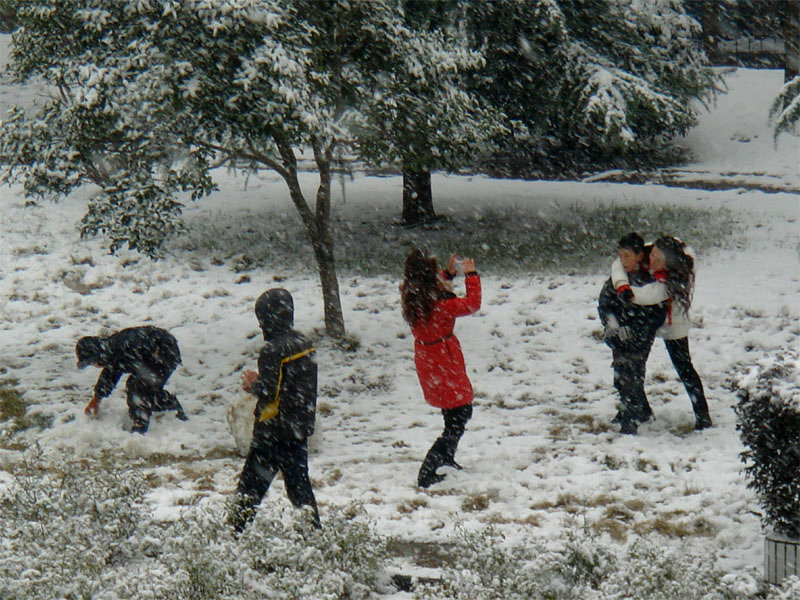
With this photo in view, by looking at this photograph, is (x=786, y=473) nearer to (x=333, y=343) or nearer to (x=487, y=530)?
(x=487, y=530)

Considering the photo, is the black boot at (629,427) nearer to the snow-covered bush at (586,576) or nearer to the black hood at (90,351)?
the snow-covered bush at (586,576)

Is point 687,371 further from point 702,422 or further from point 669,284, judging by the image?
point 669,284

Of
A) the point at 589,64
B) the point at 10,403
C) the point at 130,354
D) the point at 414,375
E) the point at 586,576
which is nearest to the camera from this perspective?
the point at 586,576

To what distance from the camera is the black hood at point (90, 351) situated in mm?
8719

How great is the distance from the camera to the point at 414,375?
34.8ft

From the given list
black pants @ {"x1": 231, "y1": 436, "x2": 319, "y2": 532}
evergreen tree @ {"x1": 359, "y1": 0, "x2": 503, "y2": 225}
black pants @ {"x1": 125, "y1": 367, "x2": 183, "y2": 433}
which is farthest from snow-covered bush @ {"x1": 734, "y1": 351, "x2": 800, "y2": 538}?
evergreen tree @ {"x1": 359, "y1": 0, "x2": 503, "y2": 225}

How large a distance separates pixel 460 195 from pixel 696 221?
4.66 metres

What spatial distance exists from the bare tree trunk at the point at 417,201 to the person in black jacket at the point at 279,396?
10480mm

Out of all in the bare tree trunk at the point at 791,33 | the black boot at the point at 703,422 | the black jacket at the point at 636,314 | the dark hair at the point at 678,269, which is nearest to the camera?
the dark hair at the point at 678,269

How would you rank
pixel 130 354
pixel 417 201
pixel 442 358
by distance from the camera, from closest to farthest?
pixel 442 358
pixel 130 354
pixel 417 201

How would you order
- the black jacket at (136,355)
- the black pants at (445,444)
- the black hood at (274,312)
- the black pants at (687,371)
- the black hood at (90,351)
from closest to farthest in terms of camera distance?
the black hood at (274,312) < the black pants at (445,444) < the black pants at (687,371) < the black hood at (90,351) < the black jacket at (136,355)

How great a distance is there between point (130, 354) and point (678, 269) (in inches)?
190

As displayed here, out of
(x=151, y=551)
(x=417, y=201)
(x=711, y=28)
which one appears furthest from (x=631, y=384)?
(x=711, y=28)

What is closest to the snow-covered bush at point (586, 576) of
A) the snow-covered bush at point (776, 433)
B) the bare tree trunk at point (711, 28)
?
the snow-covered bush at point (776, 433)
